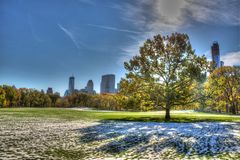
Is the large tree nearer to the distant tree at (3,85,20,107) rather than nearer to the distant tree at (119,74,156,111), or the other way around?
the distant tree at (119,74,156,111)

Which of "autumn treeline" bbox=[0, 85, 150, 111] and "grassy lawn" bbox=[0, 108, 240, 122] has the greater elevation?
"autumn treeline" bbox=[0, 85, 150, 111]

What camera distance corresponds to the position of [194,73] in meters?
32.1

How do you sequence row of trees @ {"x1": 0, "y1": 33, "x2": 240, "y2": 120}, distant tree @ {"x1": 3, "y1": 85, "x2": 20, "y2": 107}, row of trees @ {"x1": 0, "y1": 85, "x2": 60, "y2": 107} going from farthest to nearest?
row of trees @ {"x1": 0, "y1": 85, "x2": 60, "y2": 107} → distant tree @ {"x1": 3, "y1": 85, "x2": 20, "y2": 107} → row of trees @ {"x1": 0, "y1": 33, "x2": 240, "y2": 120}

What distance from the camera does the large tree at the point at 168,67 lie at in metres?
33.2

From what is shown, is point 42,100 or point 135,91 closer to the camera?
point 135,91

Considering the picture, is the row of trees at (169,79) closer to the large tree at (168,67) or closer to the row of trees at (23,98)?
the large tree at (168,67)

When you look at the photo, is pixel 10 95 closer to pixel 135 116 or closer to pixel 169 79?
pixel 135 116

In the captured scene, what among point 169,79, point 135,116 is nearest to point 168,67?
point 169,79

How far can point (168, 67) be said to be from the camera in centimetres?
3444

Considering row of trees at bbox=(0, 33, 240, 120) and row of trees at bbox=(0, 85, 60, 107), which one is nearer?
row of trees at bbox=(0, 33, 240, 120)

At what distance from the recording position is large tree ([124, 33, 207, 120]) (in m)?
33.2

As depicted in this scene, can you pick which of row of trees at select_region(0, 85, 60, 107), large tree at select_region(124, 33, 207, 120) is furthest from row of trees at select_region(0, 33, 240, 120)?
row of trees at select_region(0, 85, 60, 107)

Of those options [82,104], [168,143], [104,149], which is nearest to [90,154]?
[104,149]

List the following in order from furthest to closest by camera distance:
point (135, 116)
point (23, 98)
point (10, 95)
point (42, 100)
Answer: point (42, 100) < point (23, 98) < point (10, 95) < point (135, 116)
